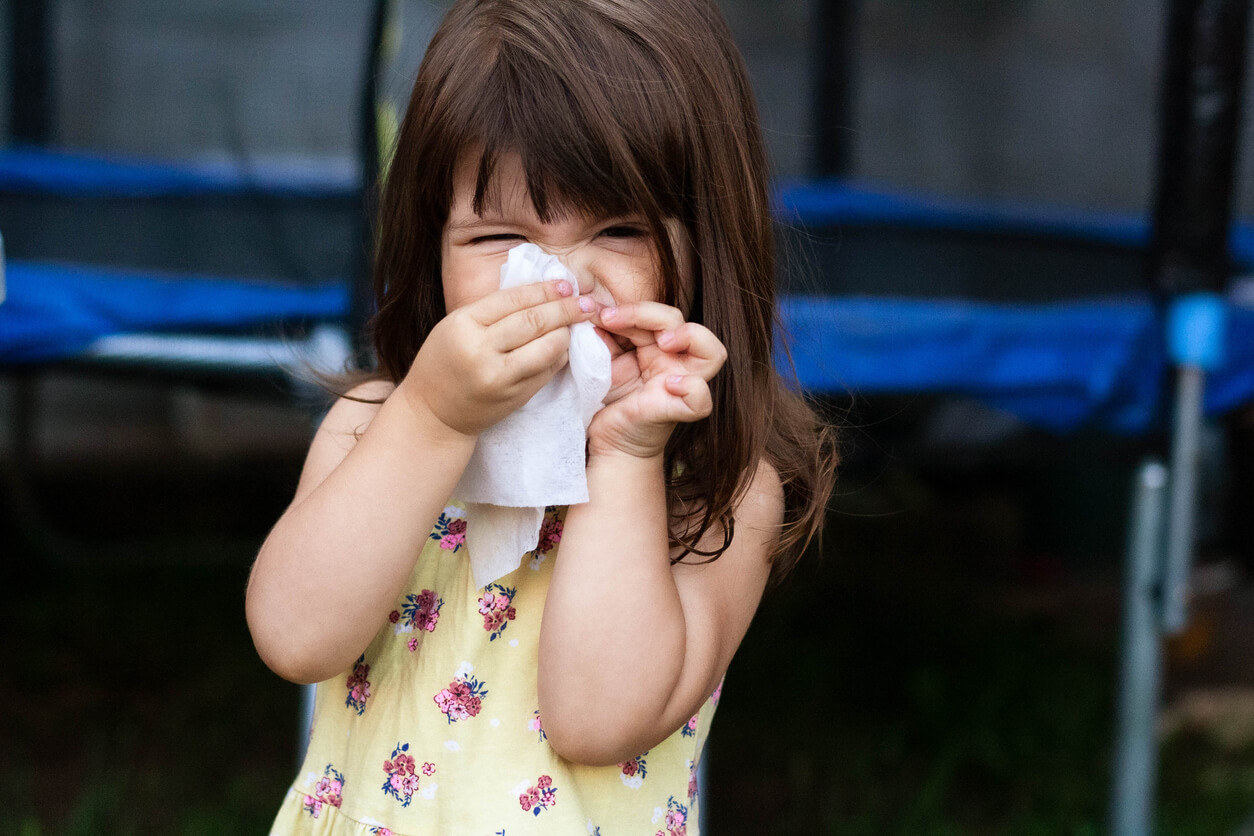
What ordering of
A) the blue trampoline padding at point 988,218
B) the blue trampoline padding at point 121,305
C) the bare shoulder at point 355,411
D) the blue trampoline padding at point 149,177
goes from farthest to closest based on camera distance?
the blue trampoline padding at point 988,218, the blue trampoline padding at point 149,177, the blue trampoline padding at point 121,305, the bare shoulder at point 355,411

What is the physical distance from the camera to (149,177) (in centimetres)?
191

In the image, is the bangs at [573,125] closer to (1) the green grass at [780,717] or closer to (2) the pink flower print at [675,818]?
(2) the pink flower print at [675,818]

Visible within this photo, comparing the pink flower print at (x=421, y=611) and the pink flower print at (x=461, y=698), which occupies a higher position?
the pink flower print at (x=421, y=611)

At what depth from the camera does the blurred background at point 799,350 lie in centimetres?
169

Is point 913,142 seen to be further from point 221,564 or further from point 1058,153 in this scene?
point 221,564

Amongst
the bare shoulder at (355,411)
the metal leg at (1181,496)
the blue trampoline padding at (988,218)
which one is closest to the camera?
the bare shoulder at (355,411)

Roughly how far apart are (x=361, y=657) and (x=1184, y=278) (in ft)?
4.32

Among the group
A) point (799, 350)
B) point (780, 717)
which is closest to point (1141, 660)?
point (799, 350)

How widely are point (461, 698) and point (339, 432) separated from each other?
0.84 ft

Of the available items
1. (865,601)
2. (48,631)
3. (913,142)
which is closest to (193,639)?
(48,631)

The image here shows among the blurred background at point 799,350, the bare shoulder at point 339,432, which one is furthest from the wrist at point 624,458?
the blurred background at point 799,350

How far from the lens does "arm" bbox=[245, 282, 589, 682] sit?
779mm

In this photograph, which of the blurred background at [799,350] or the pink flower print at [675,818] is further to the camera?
the blurred background at [799,350]

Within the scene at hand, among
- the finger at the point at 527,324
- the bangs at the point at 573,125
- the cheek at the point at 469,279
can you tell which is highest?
the bangs at the point at 573,125
